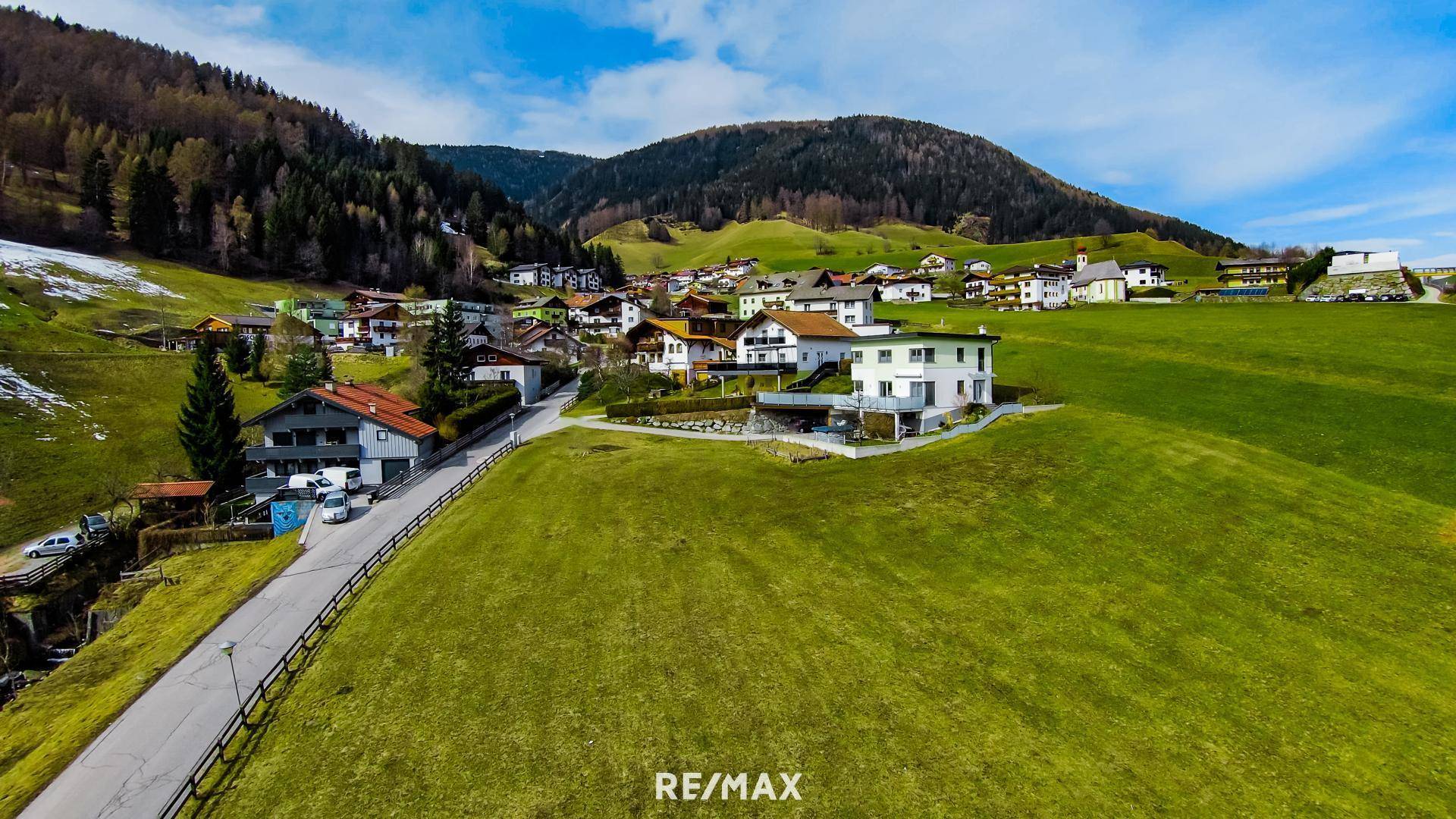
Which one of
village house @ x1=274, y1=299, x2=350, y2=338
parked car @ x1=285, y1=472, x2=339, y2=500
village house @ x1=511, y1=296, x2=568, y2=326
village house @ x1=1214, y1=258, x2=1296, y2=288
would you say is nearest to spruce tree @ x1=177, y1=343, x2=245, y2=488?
parked car @ x1=285, y1=472, x2=339, y2=500

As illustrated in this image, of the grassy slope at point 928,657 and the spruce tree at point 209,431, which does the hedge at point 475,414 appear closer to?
the spruce tree at point 209,431

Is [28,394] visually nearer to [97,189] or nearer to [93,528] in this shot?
[93,528]

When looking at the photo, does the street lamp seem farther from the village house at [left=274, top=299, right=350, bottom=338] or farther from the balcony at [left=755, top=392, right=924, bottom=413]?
the village house at [left=274, top=299, right=350, bottom=338]

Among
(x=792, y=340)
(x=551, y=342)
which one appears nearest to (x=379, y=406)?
(x=792, y=340)

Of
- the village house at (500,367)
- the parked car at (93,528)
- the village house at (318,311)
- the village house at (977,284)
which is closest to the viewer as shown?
the parked car at (93,528)

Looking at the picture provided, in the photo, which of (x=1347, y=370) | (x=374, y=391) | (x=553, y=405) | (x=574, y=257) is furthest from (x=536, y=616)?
(x=574, y=257)

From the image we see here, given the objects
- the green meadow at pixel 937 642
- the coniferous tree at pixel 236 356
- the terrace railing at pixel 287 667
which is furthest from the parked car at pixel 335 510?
the coniferous tree at pixel 236 356

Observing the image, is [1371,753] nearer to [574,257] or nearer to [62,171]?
[574,257]
